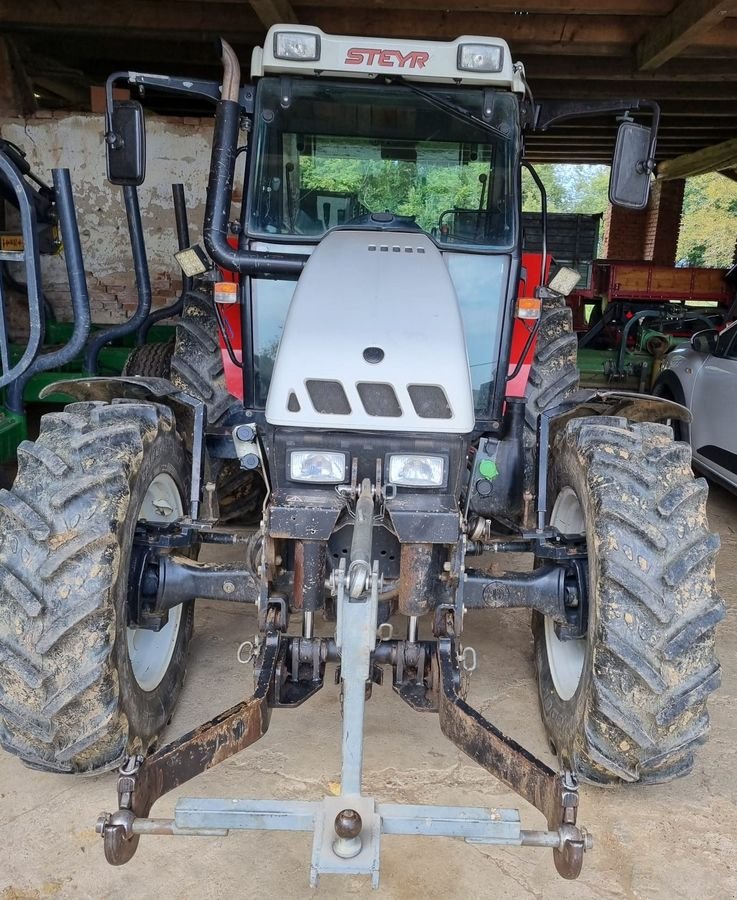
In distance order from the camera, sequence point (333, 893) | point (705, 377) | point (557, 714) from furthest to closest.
Answer: point (705, 377) < point (557, 714) < point (333, 893)

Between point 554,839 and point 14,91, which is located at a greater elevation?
point 14,91

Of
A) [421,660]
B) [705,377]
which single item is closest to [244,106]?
[421,660]

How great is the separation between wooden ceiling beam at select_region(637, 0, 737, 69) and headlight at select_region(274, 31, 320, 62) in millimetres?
3920

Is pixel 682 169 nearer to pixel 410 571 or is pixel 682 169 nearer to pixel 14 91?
pixel 14 91

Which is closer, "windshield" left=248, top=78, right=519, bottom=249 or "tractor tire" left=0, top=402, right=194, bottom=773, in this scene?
"tractor tire" left=0, top=402, right=194, bottom=773

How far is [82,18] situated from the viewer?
22.1 feet

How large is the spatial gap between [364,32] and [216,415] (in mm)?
4573

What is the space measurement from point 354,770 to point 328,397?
3.31ft

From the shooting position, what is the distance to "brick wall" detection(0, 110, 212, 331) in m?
6.93

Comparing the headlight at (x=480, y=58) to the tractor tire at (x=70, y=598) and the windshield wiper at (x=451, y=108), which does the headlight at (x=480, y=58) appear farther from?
the tractor tire at (x=70, y=598)

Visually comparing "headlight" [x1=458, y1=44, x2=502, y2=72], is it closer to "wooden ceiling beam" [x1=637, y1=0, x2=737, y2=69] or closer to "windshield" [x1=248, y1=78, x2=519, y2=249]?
"windshield" [x1=248, y1=78, x2=519, y2=249]

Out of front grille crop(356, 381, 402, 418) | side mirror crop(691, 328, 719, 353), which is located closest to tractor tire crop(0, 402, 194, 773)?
front grille crop(356, 381, 402, 418)

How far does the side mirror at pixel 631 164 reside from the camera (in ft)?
10.2

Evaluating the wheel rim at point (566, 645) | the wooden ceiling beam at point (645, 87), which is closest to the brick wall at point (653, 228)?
the wooden ceiling beam at point (645, 87)
